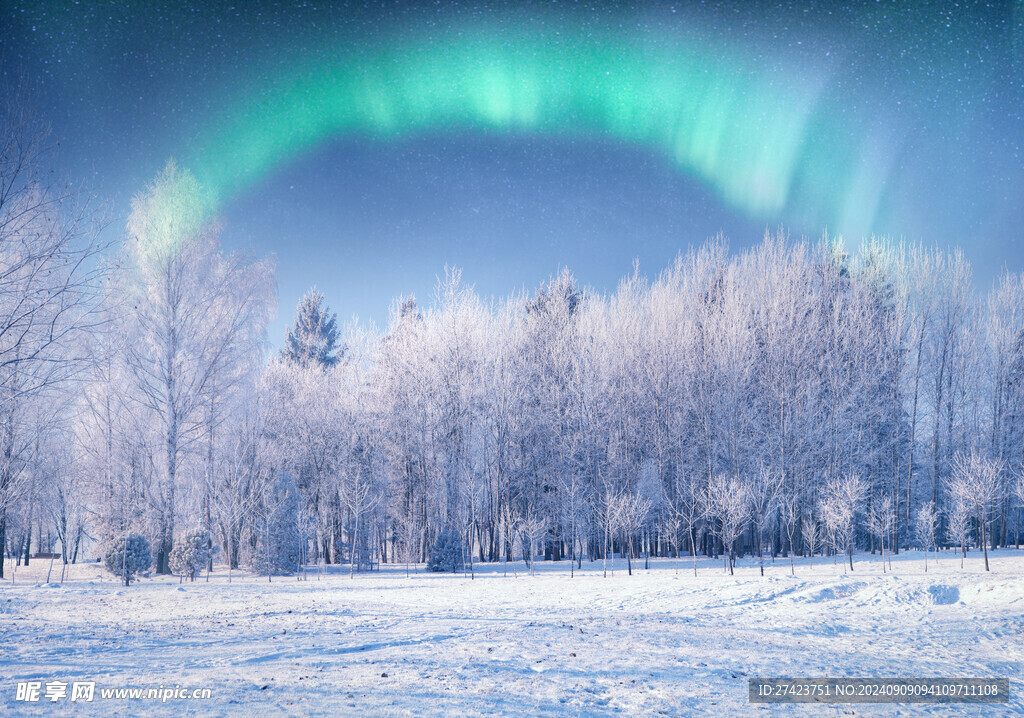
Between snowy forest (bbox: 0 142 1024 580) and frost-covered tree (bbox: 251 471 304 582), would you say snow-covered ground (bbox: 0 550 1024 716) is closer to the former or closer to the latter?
frost-covered tree (bbox: 251 471 304 582)

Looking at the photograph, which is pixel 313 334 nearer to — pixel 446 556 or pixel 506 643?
pixel 446 556

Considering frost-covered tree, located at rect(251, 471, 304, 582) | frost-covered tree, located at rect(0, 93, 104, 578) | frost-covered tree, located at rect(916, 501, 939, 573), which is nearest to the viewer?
frost-covered tree, located at rect(0, 93, 104, 578)

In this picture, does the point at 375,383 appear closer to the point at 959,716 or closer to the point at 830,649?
the point at 830,649

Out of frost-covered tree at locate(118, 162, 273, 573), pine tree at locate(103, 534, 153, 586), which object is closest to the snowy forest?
frost-covered tree at locate(118, 162, 273, 573)

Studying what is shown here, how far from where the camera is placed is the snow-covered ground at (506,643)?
685cm

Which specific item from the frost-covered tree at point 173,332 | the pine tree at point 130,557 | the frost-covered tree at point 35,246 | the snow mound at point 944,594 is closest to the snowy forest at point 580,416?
the frost-covered tree at point 173,332

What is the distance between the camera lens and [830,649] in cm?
997

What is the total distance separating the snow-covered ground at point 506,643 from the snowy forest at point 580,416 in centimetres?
747

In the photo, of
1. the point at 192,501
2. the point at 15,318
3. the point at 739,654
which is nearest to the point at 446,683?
the point at 739,654

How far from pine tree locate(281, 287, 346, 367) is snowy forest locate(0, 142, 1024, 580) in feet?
15.5

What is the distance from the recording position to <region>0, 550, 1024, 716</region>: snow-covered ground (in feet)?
22.5

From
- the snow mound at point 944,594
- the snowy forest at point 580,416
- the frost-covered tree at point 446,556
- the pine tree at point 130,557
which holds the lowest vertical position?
the frost-covered tree at point 446,556

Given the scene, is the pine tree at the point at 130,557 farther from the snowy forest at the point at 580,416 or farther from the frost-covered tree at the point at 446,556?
the frost-covered tree at the point at 446,556

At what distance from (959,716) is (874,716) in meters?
1.12
